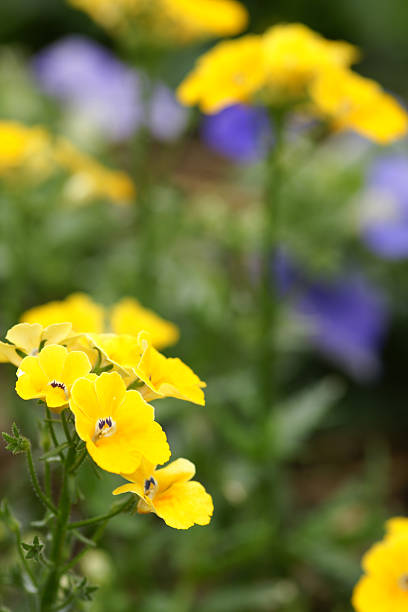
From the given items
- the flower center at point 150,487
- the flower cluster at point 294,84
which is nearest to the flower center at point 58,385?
the flower center at point 150,487

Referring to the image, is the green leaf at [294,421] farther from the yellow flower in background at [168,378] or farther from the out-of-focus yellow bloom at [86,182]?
the yellow flower in background at [168,378]

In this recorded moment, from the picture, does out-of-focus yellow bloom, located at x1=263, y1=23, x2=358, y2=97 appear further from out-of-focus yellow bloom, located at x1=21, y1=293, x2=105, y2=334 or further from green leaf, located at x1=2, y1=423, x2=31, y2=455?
green leaf, located at x1=2, y1=423, x2=31, y2=455

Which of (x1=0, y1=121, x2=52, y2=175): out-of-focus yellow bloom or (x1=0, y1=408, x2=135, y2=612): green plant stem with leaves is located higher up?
(x1=0, y1=121, x2=52, y2=175): out-of-focus yellow bloom

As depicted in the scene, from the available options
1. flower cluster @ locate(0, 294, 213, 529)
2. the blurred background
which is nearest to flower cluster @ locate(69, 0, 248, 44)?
the blurred background

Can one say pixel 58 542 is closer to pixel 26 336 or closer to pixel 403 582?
pixel 26 336

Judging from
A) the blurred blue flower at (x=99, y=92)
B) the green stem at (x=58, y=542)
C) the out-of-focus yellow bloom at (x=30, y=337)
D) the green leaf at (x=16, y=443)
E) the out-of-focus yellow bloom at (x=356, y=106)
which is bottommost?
the green stem at (x=58, y=542)
